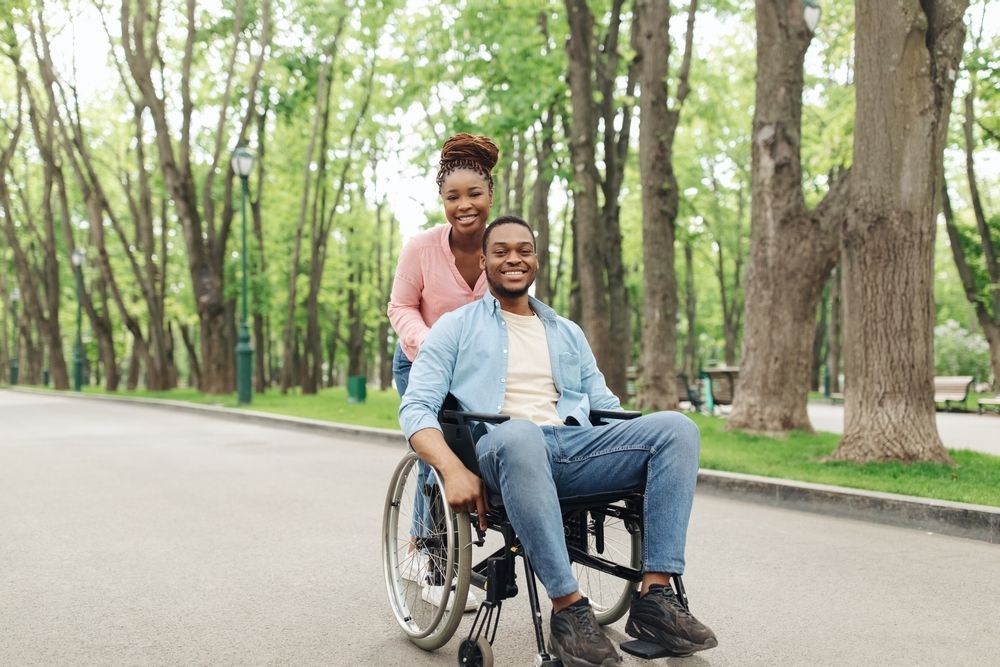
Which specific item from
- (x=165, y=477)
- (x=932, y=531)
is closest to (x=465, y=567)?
(x=932, y=531)

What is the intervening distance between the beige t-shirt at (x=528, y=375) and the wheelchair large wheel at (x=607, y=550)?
410mm

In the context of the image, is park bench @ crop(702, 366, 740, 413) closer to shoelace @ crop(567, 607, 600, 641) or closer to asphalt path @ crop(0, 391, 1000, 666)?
asphalt path @ crop(0, 391, 1000, 666)

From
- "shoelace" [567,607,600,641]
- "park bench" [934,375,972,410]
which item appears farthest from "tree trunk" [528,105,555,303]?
"shoelace" [567,607,600,641]

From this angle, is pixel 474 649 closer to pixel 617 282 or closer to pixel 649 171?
pixel 649 171

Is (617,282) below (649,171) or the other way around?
below

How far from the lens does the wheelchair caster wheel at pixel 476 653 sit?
331cm

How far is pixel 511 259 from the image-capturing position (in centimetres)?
384

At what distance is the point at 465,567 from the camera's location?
3432 mm

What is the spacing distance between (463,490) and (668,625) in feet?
2.65

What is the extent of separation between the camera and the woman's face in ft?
14.0

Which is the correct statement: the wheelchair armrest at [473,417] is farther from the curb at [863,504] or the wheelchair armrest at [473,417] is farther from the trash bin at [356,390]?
the trash bin at [356,390]

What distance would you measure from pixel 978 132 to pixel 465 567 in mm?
26136

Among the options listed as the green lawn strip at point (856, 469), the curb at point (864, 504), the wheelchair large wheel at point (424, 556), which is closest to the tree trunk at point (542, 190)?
the green lawn strip at point (856, 469)

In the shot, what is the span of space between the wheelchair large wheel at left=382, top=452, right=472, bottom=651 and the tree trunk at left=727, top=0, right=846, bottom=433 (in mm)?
7893
